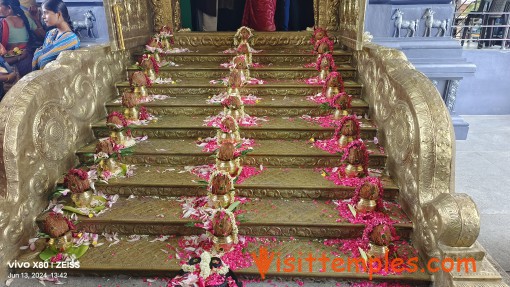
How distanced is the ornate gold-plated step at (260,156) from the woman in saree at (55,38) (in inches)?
87.4

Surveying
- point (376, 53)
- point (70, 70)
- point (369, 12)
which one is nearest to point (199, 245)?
point (70, 70)

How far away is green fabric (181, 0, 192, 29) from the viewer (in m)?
6.47

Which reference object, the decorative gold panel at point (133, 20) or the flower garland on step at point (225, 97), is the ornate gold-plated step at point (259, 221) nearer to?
the flower garland on step at point (225, 97)

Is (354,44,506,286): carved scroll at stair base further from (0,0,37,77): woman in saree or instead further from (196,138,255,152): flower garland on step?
(0,0,37,77): woman in saree

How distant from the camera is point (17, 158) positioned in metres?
2.83

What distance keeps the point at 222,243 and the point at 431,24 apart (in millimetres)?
5160

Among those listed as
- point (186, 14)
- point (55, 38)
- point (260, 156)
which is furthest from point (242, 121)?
point (186, 14)

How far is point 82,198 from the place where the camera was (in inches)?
124

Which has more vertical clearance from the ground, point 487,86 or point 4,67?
point 4,67

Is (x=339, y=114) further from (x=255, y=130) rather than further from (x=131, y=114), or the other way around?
(x=131, y=114)

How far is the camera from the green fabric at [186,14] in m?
6.47

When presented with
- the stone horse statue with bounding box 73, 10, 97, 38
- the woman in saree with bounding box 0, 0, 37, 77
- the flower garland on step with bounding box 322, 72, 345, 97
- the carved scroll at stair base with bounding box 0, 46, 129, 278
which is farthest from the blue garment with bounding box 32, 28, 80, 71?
the flower garland on step with bounding box 322, 72, 345, 97

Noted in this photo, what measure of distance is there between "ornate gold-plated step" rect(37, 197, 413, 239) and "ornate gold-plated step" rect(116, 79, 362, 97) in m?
1.92

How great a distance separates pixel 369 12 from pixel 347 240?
14.3 ft
